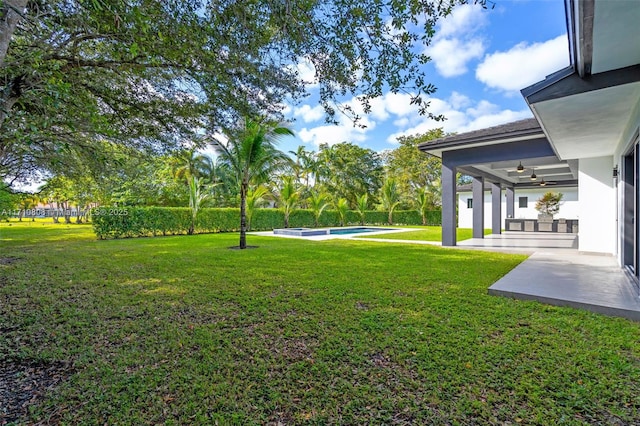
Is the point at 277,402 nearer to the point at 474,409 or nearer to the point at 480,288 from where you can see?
the point at 474,409

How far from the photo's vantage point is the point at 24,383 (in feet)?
9.11

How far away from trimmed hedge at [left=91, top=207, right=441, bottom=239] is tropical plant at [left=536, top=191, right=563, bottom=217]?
31.0 ft

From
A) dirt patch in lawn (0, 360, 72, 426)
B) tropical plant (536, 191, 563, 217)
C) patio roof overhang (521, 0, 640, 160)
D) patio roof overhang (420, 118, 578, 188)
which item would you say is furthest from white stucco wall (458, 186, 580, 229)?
dirt patch in lawn (0, 360, 72, 426)

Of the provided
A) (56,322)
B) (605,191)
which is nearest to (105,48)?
(56,322)

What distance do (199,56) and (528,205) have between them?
24.9 metres

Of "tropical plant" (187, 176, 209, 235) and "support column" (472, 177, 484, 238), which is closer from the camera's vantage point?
"support column" (472, 177, 484, 238)

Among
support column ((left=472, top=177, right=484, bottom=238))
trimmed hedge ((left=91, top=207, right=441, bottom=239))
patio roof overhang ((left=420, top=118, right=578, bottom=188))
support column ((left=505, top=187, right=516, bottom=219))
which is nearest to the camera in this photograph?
patio roof overhang ((left=420, top=118, right=578, bottom=188))

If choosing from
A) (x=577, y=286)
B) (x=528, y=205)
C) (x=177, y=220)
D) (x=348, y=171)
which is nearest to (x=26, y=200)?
(x=177, y=220)

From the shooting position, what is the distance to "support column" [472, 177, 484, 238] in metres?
15.0

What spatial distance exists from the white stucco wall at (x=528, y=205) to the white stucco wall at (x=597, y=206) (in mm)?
13729

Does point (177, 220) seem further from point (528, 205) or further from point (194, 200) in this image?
point (528, 205)

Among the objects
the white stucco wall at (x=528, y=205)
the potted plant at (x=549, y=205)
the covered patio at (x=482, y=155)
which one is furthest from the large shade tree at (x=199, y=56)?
the white stucco wall at (x=528, y=205)

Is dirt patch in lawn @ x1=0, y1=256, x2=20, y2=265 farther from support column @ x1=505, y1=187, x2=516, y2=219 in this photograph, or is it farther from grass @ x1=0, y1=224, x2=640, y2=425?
support column @ x1=505, y1=187, x2=516, y2=219

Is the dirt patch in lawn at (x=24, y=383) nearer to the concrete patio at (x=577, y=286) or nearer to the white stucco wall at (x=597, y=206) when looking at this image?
the concrete patio at (x=577, y=286)
